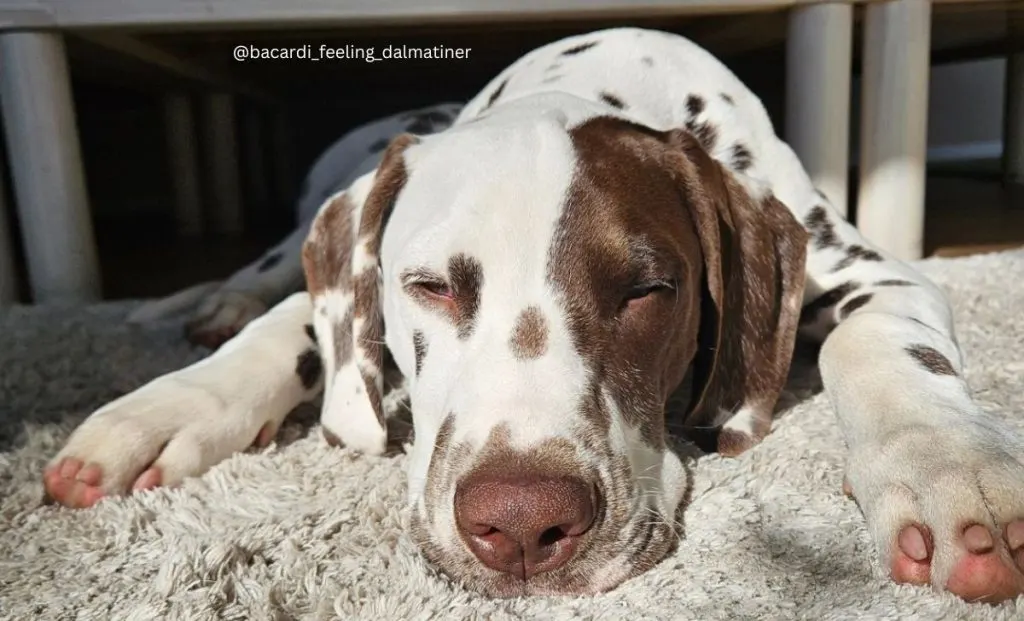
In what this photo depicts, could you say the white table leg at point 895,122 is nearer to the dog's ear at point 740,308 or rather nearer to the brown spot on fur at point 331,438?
the dog's ear at point 740,308

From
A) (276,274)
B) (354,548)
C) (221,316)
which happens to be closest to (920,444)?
(354,548)

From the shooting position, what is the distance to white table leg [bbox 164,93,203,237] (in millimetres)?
6141

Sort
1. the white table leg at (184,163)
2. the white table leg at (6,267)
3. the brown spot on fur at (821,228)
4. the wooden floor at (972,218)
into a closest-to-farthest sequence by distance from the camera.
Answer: the brown spot on fur at (821,228) → the white table leg at (6,267) → the wooden floor at (972,218) → the white table leg at (184,163)

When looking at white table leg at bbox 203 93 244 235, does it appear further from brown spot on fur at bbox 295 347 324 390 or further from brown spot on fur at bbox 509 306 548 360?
brown spot on fur at bbox 509 306 548 360

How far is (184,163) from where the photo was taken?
6152 millimetres

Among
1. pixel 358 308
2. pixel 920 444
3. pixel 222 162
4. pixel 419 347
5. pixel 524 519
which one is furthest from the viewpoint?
pixel 222 162

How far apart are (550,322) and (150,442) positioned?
87 centimetres

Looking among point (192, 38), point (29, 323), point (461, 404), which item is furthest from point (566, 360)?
point (192, 38)

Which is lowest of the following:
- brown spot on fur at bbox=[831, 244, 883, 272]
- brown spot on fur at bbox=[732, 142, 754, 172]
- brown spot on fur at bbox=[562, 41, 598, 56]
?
brown spot on fur at bbox=[831, 244, 883, 272]

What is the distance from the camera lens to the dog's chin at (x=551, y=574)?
133 centimetres

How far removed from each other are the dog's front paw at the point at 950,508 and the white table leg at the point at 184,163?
5549 millimetres

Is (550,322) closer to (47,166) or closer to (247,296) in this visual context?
(247,296)

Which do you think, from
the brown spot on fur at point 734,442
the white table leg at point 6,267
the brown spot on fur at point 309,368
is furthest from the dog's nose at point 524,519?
the white table leg at point 6,267

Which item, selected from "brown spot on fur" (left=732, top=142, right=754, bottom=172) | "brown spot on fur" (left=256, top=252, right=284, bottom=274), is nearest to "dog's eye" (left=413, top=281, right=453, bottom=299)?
"brown spot on fur" (left=732, top=142, right=754, bottom=172)
